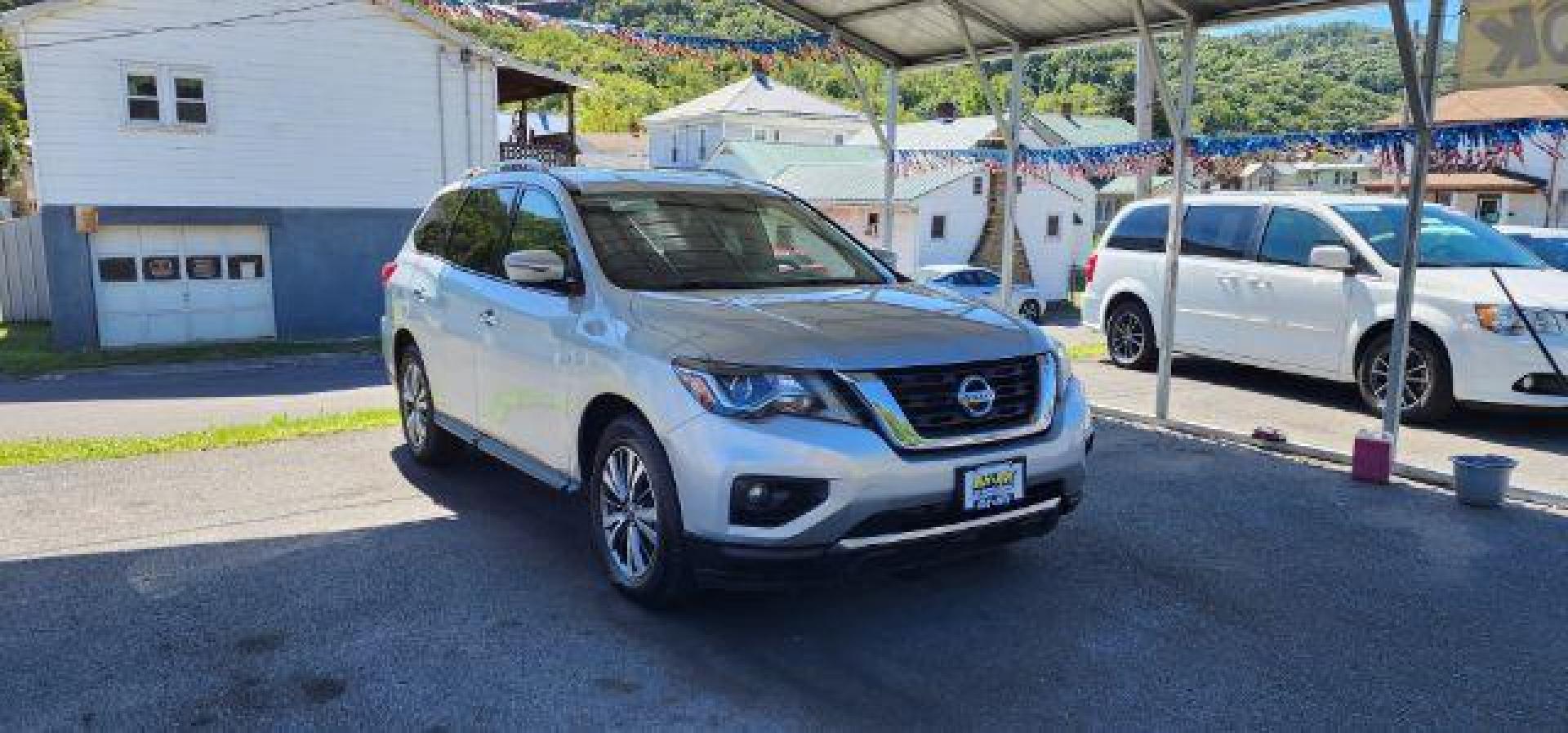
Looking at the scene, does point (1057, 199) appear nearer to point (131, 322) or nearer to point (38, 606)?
point (131, 322)

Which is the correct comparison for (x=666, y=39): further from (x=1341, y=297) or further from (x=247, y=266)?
(x=247, y=266)

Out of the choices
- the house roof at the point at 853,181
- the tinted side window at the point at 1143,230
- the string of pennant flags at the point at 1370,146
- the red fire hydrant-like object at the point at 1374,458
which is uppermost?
the house roof at the point at 853,181

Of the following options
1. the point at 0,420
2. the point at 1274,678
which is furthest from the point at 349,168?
the point at 1274,678

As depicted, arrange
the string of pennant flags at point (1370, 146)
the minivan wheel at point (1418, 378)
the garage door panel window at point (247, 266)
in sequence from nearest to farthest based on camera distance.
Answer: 1. the string of pennant flags at point (1370, 146)
2. the minivan wheel at point (1418, 378)
3. the garage door panel window at point (247, 266)

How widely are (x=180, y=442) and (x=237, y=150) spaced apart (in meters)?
13.6

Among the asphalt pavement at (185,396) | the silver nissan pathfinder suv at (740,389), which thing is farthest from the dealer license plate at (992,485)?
the asphalt pavement at (185,396)

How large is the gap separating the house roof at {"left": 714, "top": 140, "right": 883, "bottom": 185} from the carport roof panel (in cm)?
2347

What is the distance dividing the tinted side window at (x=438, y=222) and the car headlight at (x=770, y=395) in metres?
3.01

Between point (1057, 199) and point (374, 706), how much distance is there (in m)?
33.7

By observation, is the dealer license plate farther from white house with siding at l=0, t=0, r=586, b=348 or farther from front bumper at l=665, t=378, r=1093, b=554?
white house with siding at l=0, t=0, r=586, b=348

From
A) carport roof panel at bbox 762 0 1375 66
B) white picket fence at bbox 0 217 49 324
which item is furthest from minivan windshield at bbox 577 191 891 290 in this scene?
white picket fence at bbox 0 217 49 324

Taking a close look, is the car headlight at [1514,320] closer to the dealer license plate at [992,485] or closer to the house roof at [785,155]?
the dealer license plate at [992,485]

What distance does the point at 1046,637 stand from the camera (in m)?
4.09

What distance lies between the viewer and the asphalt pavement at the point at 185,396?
10.6 m
